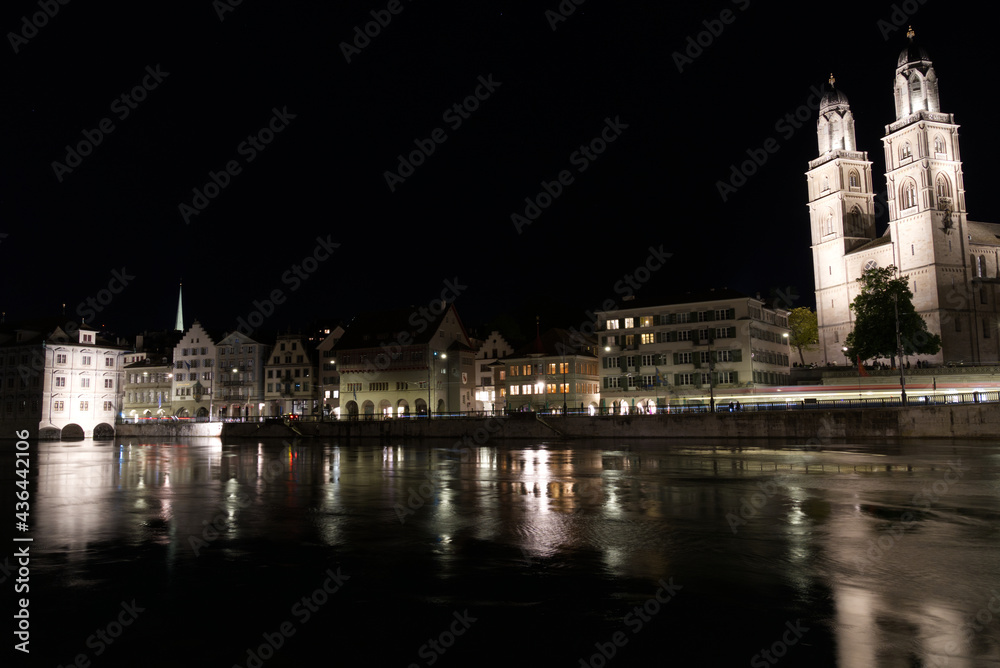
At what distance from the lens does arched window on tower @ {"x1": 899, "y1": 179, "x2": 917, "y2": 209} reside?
105000 millimetres

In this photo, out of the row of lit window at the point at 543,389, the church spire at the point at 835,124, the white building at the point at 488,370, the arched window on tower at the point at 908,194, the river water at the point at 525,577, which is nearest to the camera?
the river water at the point at 525,577

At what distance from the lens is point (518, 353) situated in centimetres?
9844

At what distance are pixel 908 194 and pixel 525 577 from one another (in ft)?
372

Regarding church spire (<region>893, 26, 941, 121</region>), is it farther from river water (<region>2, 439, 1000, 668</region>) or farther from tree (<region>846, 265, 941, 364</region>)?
river water (<region>2, 439, 1000, 668</region>)

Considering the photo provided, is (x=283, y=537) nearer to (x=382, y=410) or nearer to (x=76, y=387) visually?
(x=382, y=410)

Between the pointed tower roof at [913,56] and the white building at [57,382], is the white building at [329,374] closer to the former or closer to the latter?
the white building at [57,382]

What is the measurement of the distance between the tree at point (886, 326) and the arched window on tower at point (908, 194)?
22704 millimetres

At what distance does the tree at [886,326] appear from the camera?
3263 inches

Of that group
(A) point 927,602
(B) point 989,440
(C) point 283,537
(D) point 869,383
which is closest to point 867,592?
(A) point 927,602

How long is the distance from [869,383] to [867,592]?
7391 cm

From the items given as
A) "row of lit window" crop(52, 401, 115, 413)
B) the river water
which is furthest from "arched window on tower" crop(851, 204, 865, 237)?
"row of lit window" crop(52, 401, 115, 413)

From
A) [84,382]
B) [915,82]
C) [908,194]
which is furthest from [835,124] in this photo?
[84,382]

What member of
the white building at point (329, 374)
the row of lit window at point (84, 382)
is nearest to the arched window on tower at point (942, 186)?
the white building at point (329, 374)

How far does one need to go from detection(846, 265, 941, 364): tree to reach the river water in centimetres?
6440
